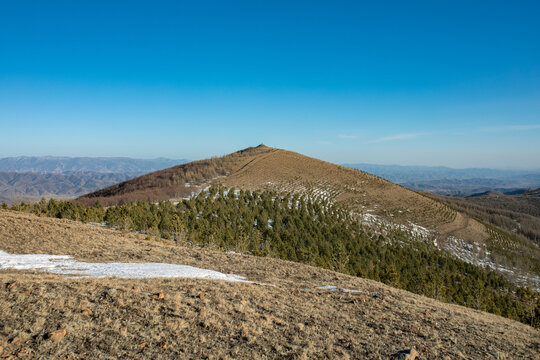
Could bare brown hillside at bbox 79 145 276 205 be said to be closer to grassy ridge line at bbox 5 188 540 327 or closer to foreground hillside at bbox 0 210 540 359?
grassy ridge line at bbox 5 188 540 327

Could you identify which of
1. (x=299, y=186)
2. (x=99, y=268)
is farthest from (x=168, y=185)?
(x=99, y=268)

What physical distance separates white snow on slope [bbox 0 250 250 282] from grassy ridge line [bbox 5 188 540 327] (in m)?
8.06

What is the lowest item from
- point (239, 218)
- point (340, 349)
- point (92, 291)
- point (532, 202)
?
point (532, 202)

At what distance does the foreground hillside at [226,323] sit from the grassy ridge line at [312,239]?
10391 millimetres

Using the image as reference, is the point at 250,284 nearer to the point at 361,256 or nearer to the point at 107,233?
the point at 107,233

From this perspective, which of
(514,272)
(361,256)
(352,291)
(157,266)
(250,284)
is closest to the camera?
(250,284)

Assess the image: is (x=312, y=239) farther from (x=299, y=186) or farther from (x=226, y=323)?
(x=226, y=323)

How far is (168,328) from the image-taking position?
5.48 m

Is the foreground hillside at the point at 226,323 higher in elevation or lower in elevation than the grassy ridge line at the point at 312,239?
higher

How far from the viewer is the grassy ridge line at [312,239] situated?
2195 cm

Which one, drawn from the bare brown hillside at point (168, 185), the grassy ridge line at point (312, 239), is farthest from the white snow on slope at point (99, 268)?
the bare brown hillside at point (168, 185)

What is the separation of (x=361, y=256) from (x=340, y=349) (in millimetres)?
25598

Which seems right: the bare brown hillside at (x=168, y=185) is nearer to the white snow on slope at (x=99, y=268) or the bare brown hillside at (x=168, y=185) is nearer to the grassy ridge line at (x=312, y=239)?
the grassy ridge line at (x=312, y=239)

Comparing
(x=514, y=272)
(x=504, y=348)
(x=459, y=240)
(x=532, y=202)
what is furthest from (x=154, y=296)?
(x=532, y=202)
